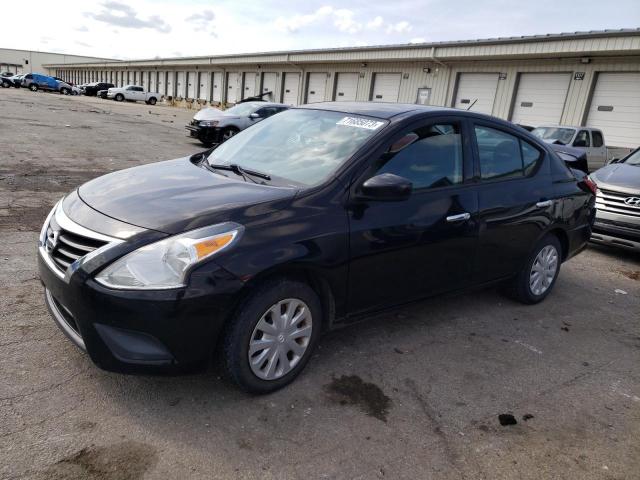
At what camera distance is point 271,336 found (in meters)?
2.85

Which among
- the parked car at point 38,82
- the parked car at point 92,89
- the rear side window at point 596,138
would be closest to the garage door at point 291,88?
the rear side window at point 596,138

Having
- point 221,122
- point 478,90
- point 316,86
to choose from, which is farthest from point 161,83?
point 221,122

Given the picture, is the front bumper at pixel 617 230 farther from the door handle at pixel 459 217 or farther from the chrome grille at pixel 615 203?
the door handle at pixel 459 217

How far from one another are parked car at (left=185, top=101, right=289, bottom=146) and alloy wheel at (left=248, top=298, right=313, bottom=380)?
12675 mm

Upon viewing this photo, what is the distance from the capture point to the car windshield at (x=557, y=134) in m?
13.2

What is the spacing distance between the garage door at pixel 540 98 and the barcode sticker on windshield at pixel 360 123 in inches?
659

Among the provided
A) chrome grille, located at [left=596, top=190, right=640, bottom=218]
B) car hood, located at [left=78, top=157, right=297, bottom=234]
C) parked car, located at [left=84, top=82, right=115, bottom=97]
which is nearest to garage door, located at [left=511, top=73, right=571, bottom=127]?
chrome grille, located at [left=596, top=190, right=640, bottom=218]

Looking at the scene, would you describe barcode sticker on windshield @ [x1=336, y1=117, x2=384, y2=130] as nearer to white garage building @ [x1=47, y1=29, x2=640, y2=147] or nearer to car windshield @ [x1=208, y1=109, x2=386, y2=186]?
car windshield @ [x1=208, y1=109, x2=386, y2=186]

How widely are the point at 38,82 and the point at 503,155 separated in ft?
188

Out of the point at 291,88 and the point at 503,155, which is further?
the point at 291,88

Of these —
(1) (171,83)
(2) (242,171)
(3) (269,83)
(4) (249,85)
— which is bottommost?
(2) (242,171)

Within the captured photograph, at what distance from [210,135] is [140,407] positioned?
44.1 ft

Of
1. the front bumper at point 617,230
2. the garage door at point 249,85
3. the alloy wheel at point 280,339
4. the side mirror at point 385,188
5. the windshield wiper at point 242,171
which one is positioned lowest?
the alloy wheel at point 280,339

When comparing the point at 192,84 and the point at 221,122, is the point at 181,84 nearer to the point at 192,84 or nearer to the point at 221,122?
the point at 192,84
